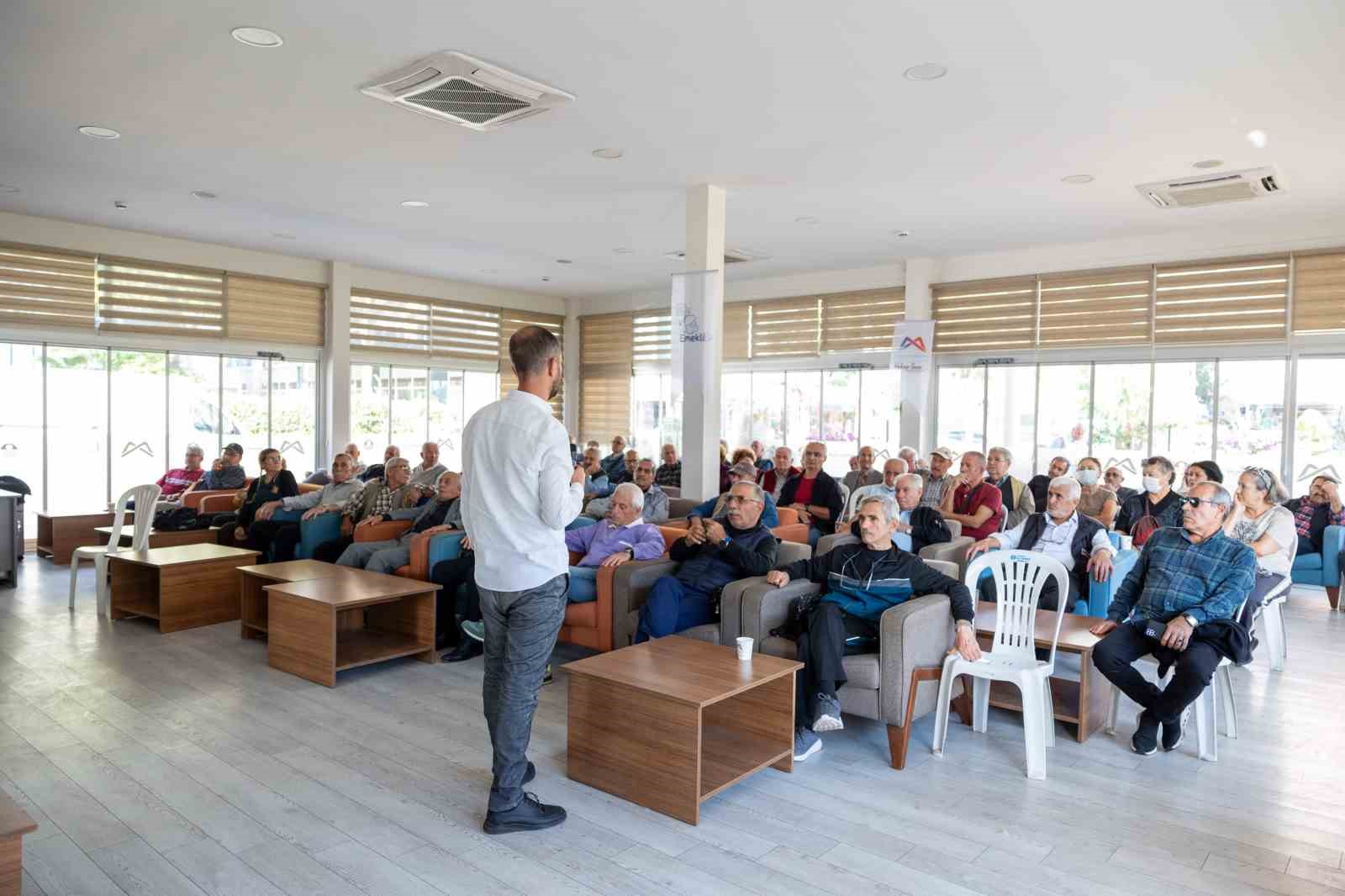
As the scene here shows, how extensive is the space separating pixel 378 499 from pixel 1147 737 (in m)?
5.97

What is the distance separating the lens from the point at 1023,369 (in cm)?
1083

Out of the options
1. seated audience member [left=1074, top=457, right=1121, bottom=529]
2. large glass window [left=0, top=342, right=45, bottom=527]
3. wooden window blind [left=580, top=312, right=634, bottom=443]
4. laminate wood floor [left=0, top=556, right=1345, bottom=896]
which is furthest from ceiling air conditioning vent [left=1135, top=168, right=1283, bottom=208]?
large glass window [left=0, top=342, right=45, bottom=527]

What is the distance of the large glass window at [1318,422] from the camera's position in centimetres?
882

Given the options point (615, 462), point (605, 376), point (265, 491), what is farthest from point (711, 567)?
point (605, 376)

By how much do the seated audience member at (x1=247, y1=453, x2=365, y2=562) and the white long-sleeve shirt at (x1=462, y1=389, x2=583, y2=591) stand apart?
497cm

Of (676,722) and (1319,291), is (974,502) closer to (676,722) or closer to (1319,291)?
A: (676,722)

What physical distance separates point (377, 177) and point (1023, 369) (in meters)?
7.80

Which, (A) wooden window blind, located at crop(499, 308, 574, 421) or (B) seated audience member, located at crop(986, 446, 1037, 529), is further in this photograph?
(A) wooden window blind, located at crop(499, 308, 574, 421)

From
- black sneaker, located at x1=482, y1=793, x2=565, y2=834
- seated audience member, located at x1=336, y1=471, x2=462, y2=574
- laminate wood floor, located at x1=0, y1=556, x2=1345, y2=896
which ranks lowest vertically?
laminate wood floor, located at x1=0, y1=556, x2=1345, y2=896

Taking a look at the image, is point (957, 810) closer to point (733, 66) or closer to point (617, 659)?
point (617, 659)

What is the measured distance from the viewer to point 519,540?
3172 mm

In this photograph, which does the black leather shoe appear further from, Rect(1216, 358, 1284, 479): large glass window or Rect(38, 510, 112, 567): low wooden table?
Rect(1216, 358, 1284, 479): large glass window

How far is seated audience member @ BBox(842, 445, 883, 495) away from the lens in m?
9.41

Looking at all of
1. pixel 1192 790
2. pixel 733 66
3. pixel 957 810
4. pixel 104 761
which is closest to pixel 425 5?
pixel 733 66
